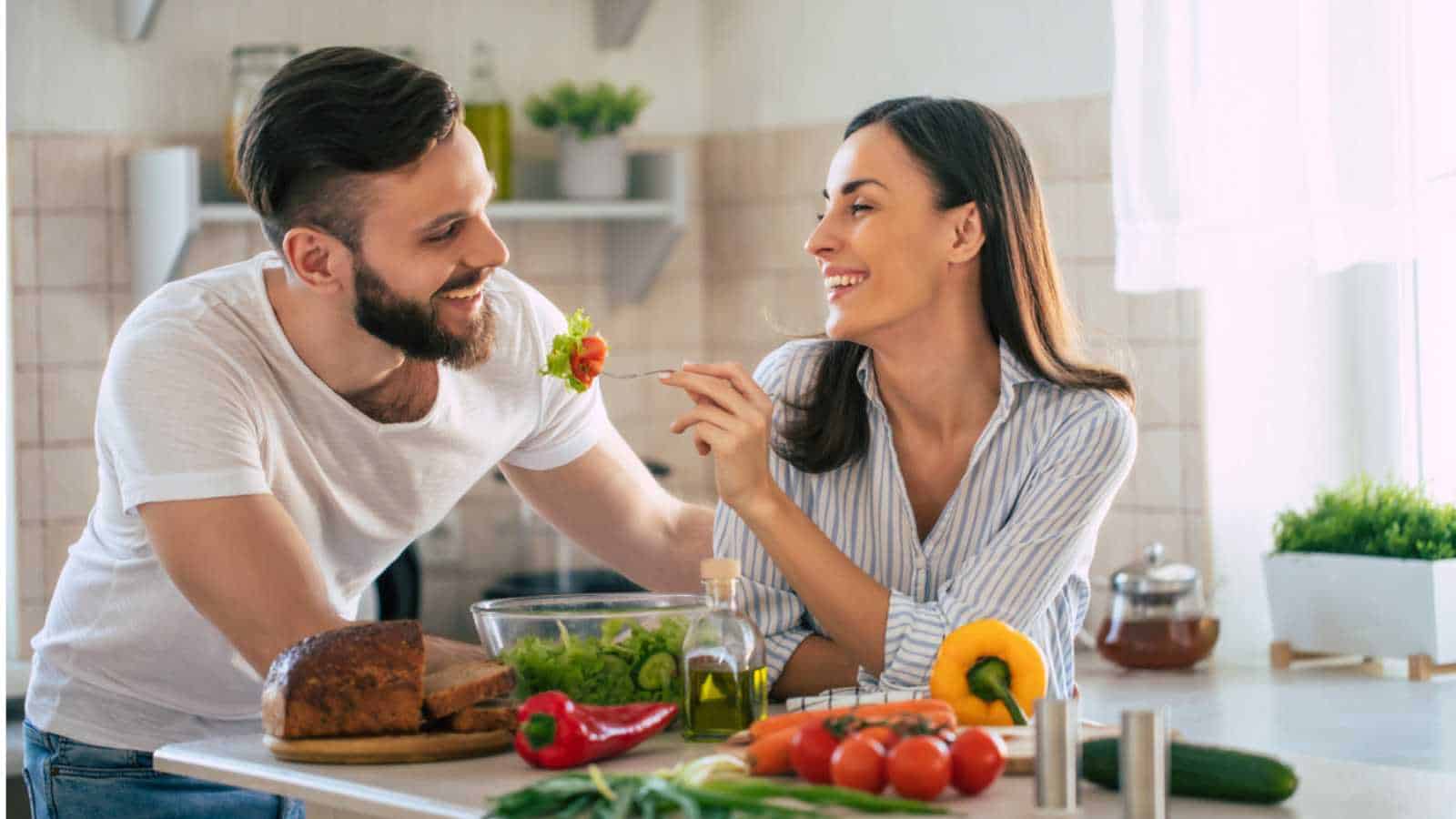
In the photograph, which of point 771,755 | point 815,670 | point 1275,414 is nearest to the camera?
point 771,755

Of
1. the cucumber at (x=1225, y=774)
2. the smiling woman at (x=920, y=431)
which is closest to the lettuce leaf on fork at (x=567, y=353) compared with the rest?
the smiling woman at (x=920, y=431)

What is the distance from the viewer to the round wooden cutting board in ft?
4.67

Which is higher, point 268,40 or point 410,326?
point 268,40

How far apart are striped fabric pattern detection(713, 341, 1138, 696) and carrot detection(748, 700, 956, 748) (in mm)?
332

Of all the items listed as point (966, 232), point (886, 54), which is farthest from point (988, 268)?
point (886, 54)

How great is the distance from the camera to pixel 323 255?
1.94 m

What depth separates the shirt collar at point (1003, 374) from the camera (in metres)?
1.92

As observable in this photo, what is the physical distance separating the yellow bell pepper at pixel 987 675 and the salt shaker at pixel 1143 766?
0.92ft

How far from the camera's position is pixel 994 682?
1488mm

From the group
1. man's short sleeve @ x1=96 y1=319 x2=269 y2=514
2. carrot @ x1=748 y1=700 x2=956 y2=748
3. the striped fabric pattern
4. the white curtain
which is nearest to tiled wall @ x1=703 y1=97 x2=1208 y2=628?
the white curtain

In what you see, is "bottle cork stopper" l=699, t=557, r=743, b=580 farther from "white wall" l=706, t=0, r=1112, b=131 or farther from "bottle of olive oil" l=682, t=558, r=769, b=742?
"white wall" l=706, t=0, r=1112, b=131

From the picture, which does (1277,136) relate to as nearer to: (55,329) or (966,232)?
(966,232)

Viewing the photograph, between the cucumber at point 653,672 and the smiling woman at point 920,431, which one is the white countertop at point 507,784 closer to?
the cucumber at point 653,672

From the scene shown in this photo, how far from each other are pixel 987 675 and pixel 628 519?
0.78 m
